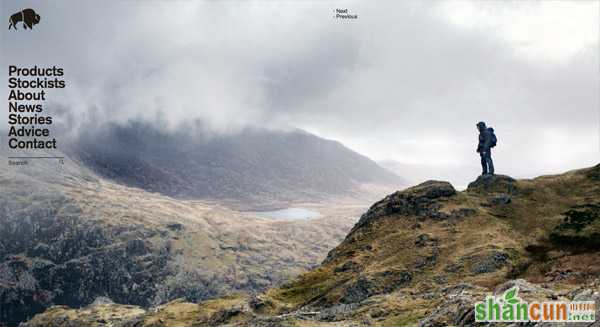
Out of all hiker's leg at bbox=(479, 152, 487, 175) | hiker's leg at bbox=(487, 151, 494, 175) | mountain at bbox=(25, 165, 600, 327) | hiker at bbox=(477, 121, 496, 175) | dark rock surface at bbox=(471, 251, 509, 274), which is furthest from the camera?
hiker's leg at bbox=(479, 152, 487, 175)

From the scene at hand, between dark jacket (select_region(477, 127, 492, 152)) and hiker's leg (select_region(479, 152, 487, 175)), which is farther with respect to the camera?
hiker's leg (select_region(479, 152, 487, 175))

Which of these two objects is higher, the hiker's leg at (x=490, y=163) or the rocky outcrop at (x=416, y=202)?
the hiker's leg at (x=490, y=163)

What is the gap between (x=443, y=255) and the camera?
54.9 metres

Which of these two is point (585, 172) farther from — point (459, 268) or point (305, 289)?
point (305, 289)

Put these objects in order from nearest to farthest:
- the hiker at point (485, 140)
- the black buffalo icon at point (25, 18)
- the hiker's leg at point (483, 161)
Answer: the hiker at point (485, 140)
the hiker's leg at point (483, 161)
the black buffalo icon at point (25, 18)

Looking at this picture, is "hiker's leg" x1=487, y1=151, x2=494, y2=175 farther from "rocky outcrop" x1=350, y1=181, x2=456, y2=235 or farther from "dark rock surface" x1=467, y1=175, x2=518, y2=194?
"rocky outcrop" x1=350, y1=181, x2=456, y2=235

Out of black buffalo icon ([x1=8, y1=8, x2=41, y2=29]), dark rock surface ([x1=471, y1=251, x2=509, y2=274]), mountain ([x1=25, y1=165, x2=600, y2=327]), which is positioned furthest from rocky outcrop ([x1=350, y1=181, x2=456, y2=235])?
black buffalo icon ([x1=8, y1=8, x2=41, y2=29])

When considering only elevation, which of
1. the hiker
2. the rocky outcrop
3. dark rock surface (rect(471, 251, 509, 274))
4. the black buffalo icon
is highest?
the black buffalo icon

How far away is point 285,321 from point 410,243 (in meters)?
25.1

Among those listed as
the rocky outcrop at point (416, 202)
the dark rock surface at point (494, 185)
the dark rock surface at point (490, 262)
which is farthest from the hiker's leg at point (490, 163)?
the dark rock surface at point (490, 262)

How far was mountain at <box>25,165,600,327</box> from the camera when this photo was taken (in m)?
42.1

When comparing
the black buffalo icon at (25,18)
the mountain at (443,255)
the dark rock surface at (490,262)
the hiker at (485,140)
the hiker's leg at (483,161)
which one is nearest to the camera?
the mountain at (443,255)

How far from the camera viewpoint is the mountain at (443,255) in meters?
42.1

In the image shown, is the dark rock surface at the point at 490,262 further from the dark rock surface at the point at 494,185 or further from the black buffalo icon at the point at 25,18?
the black buffalo icon at the point at 25,18
